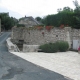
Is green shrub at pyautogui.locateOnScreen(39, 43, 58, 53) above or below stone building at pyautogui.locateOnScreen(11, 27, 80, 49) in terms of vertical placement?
below

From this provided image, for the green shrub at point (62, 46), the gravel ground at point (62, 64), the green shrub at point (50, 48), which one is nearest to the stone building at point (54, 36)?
the green shrub at point (62, 46)

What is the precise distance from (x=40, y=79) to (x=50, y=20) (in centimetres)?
2022

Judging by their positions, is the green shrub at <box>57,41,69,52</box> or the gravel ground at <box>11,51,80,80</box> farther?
the green shrub at <box>57,41,69,52</box>

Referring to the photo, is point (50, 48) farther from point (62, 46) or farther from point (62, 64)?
point (62, 64)

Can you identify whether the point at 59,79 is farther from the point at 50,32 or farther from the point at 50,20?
the point at 50,20

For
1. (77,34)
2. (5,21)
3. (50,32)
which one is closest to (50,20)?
(50,32)

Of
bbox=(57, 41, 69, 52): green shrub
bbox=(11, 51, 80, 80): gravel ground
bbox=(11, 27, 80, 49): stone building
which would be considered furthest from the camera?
bbox=(11, 27, 80, 49): stone building

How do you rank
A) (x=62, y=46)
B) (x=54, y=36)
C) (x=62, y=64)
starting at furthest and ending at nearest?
(x=54, y=36) → (x=62, y=46) → (x=62, y=64)

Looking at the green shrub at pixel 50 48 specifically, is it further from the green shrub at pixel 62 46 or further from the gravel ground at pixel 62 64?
the gravel ground at pixel 62 64

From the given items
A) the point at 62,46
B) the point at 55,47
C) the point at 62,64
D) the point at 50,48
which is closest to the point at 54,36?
the point at 62,46

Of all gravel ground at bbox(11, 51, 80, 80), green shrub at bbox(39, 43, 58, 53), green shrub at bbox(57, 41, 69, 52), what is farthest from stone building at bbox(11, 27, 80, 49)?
gravel ground at bbox(11, 51, 80, 80)

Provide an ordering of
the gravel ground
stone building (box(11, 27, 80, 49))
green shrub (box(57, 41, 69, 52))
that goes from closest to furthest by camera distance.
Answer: the gravel ground → green shrub (box(57, 41, 69, 52)) → stone building (box(11, 27, 80, 49))

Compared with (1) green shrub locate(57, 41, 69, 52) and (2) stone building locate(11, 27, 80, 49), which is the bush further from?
(2) stone building locate(11, 27, 80, 49)

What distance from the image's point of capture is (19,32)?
32.3 meters
